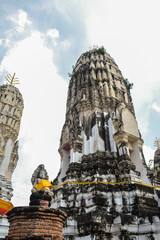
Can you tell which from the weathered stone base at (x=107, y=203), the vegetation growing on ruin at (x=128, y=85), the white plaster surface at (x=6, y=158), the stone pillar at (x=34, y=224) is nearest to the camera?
Result: the stone pillar at (x=34, y=224)

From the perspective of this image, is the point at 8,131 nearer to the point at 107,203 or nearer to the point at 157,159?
the point at 107,203

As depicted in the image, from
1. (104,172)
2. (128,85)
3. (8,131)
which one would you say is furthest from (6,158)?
(128,85)

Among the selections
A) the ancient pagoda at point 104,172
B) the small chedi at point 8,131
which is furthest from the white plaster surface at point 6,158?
the ancient pagoda at point 104,172

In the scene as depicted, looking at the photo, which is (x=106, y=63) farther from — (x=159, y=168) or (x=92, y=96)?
(x=159, y=168)

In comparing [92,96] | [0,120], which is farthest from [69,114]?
[0,120]

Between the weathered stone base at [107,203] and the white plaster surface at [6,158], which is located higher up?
the white plaster surface at [6,158]

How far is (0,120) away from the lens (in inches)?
631

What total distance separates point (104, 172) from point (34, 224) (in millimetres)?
6424

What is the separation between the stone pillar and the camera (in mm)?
4285

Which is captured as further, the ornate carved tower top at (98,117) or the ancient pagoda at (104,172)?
the ornate carved tower top at (98,117)

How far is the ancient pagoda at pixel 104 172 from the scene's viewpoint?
25.3 ft

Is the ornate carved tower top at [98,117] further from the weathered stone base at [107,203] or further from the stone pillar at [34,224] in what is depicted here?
the stone pillar at [34,224]

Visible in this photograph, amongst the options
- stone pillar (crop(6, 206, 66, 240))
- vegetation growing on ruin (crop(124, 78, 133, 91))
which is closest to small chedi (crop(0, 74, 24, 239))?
stone pillar (crop(6, 206, 66, 240))

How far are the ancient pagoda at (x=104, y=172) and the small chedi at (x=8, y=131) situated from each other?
12.8ft
